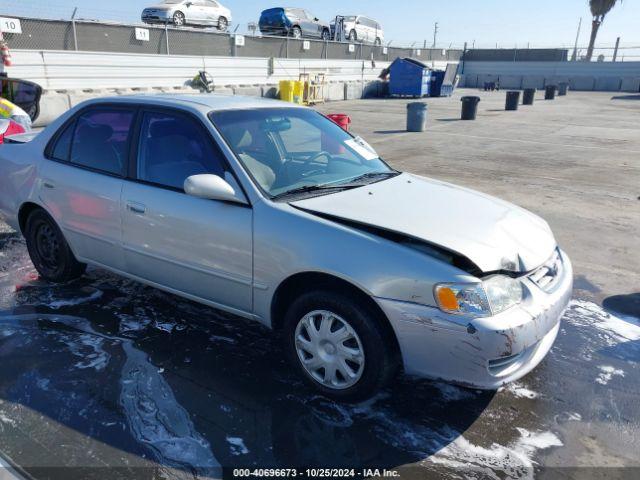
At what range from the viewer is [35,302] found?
13.7 feet

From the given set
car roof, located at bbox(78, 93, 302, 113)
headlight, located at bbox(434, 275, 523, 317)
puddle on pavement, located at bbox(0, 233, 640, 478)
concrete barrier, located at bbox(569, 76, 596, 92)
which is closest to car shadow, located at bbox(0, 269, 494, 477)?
puddle on pavement, located at bbox(0, 233, 640, 478)

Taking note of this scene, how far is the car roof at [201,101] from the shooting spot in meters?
3.57

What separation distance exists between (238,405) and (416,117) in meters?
14.1

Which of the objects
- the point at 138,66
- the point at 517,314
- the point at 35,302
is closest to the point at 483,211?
the point at 517,314

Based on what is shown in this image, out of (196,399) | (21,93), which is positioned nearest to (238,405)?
(196,399)

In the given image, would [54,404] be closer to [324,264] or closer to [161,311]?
[161,311]

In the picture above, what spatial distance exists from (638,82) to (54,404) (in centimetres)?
4507

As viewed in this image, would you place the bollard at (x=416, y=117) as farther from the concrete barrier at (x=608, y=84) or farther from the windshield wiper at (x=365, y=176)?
the concrete barrier at (x=608, y=84)

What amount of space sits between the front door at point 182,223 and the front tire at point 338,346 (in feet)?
1.33

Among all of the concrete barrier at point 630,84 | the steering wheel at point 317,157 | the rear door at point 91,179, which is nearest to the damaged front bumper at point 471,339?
the steering wheel at point 317,157

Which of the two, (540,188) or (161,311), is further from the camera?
(540,188)

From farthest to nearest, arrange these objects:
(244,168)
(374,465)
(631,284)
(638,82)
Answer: (638,82), (631,284), (244,168), (374,465)

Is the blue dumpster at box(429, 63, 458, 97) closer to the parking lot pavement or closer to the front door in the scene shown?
the parking lot pavement

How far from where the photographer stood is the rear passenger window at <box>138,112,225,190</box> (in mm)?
3352
